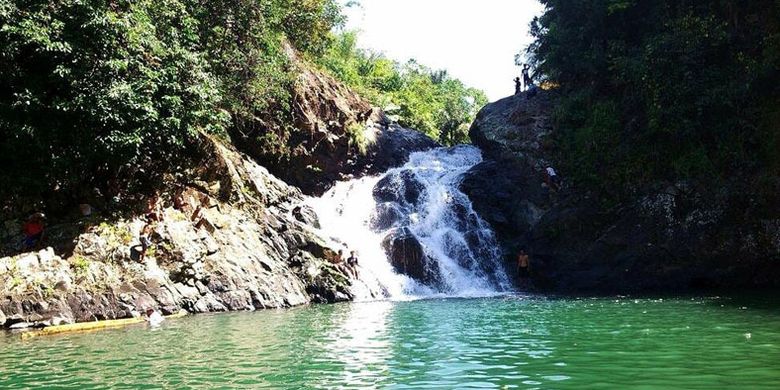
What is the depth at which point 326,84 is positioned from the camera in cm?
3450

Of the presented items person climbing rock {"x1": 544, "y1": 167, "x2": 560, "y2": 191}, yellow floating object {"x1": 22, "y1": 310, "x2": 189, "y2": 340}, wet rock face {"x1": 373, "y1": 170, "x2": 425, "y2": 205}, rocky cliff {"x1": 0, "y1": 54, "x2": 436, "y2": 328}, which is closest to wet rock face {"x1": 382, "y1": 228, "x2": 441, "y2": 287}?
rocky cliff {"x1": 0, "y1": 54, "x2": 436, "y2": 328}

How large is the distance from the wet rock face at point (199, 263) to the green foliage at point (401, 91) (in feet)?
64.3

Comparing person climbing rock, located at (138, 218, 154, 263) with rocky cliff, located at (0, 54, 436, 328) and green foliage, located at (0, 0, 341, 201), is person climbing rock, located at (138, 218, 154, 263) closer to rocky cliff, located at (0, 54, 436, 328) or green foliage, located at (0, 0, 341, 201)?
rocky cliff, located at (0, 54, 436, 328)

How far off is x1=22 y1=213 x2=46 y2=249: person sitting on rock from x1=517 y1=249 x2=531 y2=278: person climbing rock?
1791 centimetres

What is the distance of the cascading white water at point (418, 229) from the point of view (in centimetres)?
2588

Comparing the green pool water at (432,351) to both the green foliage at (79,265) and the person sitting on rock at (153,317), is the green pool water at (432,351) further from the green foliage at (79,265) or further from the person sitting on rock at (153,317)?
the green foliage at (79,265)

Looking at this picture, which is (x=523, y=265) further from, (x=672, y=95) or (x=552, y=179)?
(x=672, y=95)

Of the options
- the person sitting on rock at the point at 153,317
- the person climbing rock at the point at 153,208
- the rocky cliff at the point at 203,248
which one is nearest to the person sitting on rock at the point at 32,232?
the rocky cliff at the point at 203,248

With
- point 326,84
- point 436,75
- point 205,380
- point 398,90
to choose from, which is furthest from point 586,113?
point 436,75

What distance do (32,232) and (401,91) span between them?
1671 inches

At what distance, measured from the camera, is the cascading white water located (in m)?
25.9

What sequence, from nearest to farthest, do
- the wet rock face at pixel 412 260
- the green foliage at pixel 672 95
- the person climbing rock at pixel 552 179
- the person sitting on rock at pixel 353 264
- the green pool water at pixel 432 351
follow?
the green pool water at pixel 432 351
the green foliage at pixel 672 95
the person sitting on rock at pixel 353 264
the wet rock face at pixel 412 260
the person climbing rock at pixel 552 179

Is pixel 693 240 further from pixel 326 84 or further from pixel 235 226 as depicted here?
pixel 326 84

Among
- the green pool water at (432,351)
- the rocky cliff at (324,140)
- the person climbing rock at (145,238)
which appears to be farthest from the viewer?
the rocky cliff at (324,140)
